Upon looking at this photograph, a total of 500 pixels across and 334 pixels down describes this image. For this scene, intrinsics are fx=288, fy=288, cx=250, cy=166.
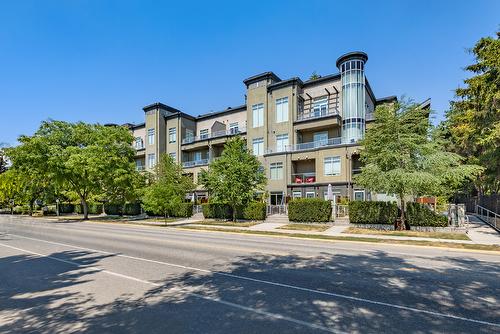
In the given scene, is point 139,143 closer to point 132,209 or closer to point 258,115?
point 132,209

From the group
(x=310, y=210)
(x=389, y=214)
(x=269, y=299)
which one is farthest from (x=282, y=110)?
(x=269, y=299)

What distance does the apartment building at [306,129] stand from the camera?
33.2 metres

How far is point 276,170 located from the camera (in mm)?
36406

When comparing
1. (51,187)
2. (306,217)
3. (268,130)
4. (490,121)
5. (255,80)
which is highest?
(255,80)

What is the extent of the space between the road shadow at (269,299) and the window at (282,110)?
98.3ft

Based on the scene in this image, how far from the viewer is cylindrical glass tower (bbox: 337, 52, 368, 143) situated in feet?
112

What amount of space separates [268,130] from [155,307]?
34365 millimetres

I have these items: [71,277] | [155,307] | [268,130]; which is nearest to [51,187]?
[268,130]

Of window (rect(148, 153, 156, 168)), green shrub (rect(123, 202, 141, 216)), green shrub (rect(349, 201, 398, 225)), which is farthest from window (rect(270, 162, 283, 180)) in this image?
window (rect(148, 153, 156, 168))

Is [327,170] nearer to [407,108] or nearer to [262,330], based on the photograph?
[407,108]

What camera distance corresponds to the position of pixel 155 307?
5938 mm

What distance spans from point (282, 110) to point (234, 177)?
15316mm

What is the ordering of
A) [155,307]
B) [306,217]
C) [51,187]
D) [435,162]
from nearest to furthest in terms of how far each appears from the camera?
[155,307] → [435,162] → [306,217] → [51,187]

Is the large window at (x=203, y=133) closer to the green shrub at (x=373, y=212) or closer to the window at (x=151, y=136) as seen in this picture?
the window at (x=151, y=136)
